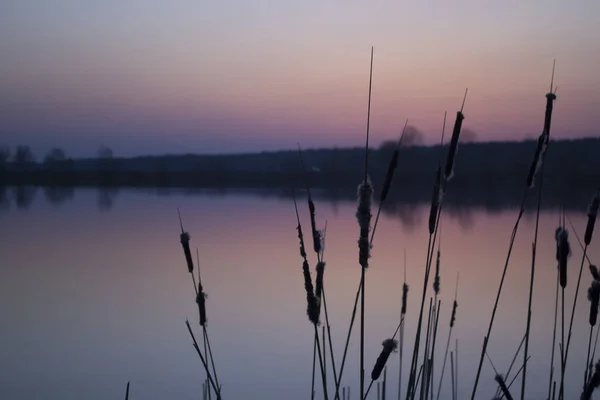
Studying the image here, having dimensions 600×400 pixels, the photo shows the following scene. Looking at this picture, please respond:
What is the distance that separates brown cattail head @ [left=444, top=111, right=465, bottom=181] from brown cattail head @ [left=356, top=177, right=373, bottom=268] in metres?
0.19

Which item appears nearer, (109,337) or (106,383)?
(106,383)

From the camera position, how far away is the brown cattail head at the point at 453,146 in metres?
1.35

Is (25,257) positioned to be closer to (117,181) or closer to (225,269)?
(225,269)

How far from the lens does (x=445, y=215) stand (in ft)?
73.3

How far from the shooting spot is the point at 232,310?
8.76 metres

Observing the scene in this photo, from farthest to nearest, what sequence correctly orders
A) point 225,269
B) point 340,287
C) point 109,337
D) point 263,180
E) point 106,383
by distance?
1. point 263,180
2. point 225,269
3. point 340,287
4. point 109,337
5. point 106,383

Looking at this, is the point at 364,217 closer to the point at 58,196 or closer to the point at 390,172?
the point at 390,172

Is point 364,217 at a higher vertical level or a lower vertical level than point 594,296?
higher

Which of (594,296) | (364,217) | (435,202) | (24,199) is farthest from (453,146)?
(24,199)

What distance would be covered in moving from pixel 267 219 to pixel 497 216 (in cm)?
692

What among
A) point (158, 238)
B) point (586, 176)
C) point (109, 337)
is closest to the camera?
point (109, 337)

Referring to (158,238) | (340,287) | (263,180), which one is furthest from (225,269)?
(263,180)

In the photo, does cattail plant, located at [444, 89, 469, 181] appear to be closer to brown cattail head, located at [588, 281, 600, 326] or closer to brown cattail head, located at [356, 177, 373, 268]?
brown cattail head, located at [356, 177, 373, 268]

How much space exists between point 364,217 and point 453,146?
0.24m
